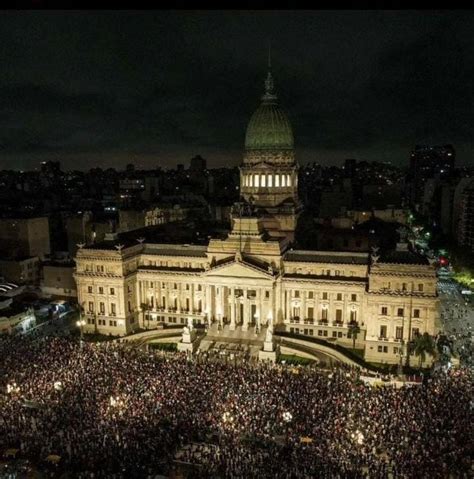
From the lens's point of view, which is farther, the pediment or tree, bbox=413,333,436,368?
the pediment

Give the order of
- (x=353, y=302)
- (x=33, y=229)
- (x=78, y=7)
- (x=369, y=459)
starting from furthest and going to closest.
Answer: (x=33, y=229) → (x=353, y=302) → (x=369, y=459) → (x=78, y=7)

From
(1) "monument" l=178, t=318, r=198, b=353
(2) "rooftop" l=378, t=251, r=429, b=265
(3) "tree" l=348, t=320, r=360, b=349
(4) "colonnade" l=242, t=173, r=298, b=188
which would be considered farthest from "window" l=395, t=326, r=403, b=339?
(4) "colonnade" l=242, t=173, r=298, b=188

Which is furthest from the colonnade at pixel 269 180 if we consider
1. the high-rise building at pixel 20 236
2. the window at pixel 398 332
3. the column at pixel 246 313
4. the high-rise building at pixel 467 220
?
the high-rise building at pixel 20 236

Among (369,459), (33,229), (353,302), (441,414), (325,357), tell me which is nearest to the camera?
(369,459)

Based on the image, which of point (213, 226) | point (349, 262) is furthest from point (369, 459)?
point (213, 226)

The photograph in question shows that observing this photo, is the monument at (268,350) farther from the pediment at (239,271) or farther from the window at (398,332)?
the window at (398,332)

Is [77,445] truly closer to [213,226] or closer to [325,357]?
[325,357]

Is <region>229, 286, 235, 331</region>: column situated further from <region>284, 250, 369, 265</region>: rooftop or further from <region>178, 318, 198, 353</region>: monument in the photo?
<region>284, 250, 369, 265</region>: rooftop

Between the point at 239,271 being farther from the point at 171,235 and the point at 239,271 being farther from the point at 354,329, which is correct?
the point at 171,235
